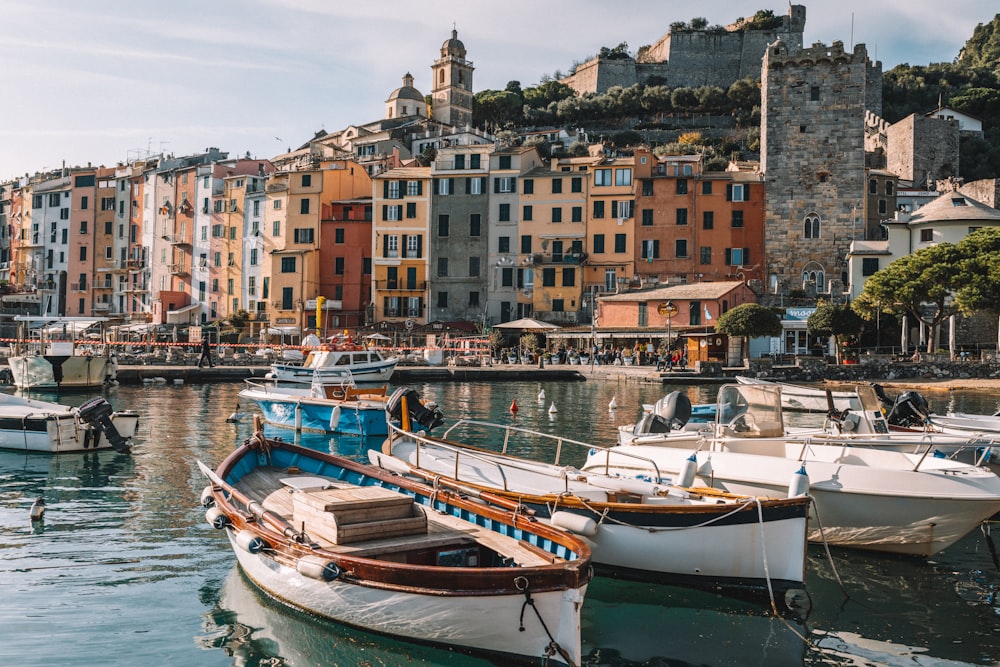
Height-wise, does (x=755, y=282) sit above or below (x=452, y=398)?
above

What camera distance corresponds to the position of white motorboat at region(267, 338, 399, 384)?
34.6 meters

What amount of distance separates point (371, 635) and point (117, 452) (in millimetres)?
15524

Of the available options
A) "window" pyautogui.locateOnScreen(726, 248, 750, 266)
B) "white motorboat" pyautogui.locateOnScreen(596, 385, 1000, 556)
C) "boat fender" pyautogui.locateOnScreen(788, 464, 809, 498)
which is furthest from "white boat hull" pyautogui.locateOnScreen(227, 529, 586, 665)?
"window" pyautogui.locateOnScreen(726, 248, 750, 266)

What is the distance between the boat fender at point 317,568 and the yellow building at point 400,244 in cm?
5479

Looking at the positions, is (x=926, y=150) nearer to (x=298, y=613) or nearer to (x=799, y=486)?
(x=799, y=486)

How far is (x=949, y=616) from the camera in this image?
→ 1112 centimetres

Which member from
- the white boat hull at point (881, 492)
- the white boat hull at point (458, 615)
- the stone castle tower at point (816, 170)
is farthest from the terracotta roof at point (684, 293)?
the white boat hull at point (458, 615)

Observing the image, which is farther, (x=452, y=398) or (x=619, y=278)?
(x=619, y=278)

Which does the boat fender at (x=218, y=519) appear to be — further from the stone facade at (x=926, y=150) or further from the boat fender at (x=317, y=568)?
the stone facade at (x=926, y=150)

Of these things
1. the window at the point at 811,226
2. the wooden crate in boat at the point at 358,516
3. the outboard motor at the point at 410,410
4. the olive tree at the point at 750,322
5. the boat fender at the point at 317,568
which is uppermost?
the window at the point at 811,226

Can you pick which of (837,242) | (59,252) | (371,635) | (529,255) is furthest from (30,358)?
(59,252)

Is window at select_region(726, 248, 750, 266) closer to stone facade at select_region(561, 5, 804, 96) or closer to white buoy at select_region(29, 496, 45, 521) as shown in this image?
white buoy at select_region(29, 496, 45, 521)

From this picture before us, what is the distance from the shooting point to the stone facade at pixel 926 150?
78750 mm

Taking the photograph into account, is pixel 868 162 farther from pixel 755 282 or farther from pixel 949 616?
pixel 949 616
